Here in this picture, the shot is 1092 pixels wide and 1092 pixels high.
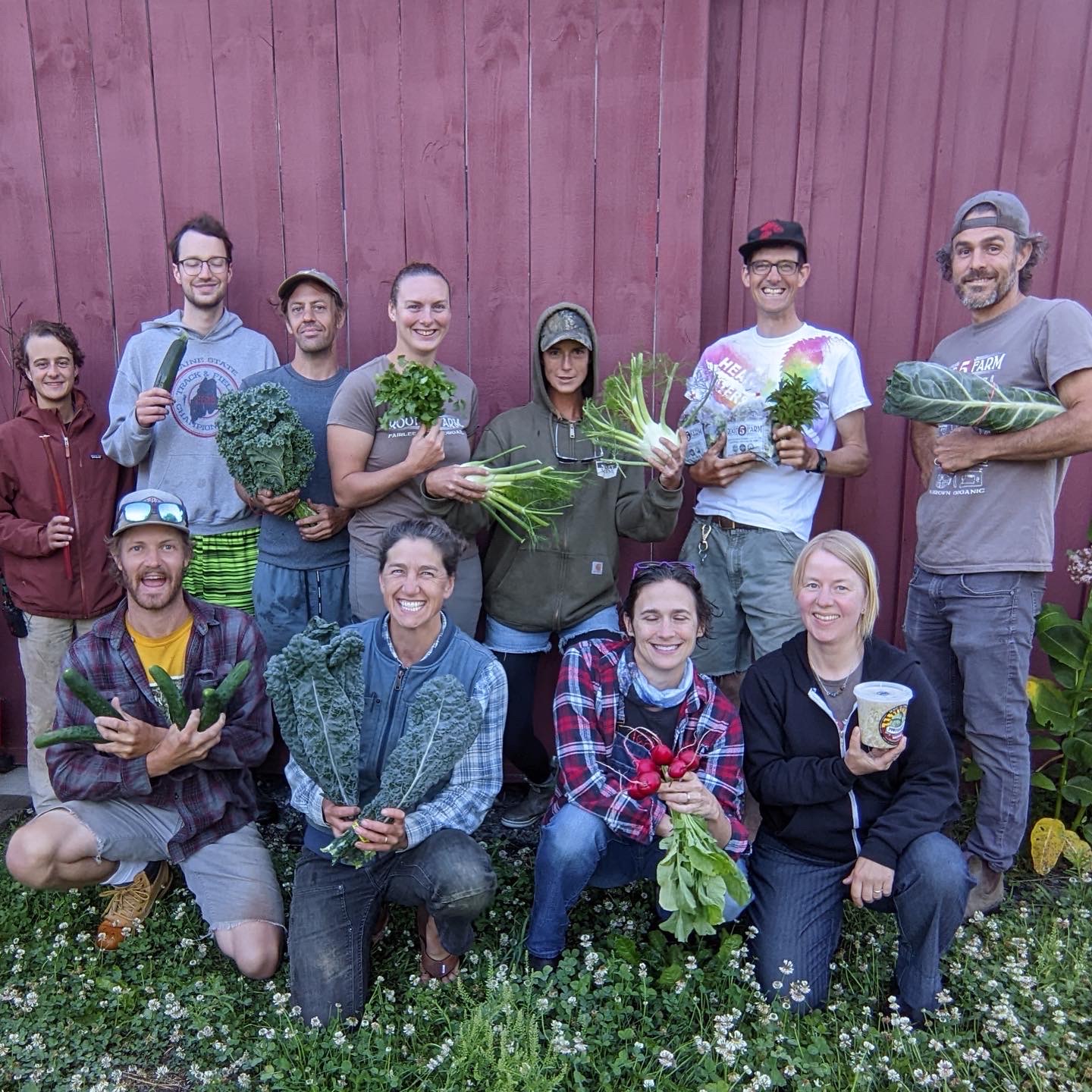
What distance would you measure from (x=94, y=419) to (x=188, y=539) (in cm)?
136

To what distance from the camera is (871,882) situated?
9.01 ft

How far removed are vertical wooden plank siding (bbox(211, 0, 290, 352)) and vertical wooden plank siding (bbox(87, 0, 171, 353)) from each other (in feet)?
1.29

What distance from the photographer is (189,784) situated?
3242mm

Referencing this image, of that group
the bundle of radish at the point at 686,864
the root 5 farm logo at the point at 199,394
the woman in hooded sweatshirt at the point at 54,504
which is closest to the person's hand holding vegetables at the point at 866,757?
the bundle of radish at the point at 686,864

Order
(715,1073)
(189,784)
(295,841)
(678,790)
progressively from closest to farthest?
(715,1073), (678,790), (189,784), (295,841)

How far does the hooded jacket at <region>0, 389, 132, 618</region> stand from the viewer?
402 cm

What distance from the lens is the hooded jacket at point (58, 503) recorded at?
4.02 metres

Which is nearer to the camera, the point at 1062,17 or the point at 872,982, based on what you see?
the point at 872,982

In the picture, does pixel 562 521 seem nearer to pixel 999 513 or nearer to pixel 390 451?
pixel 390 451

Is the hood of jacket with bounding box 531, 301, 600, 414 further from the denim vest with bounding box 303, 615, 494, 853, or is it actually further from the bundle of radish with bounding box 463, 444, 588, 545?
the denim vest with bounding box 303, 615, 494, 853

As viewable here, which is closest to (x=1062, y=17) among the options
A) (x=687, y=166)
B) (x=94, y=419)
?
(x=687, y=166)

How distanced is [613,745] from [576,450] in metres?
1.37

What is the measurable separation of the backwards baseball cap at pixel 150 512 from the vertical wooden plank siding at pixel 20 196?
221 cm

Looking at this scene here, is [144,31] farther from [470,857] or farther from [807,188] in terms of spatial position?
[470,857]
